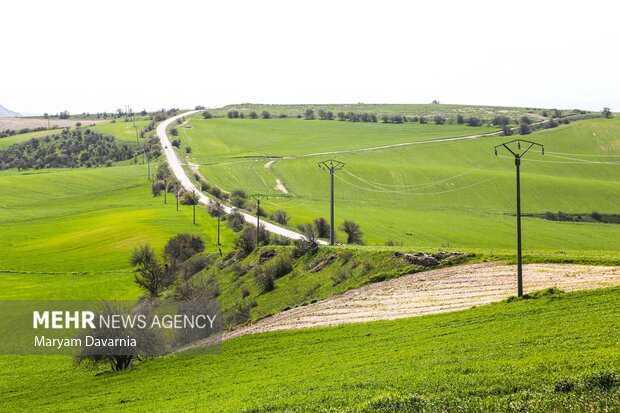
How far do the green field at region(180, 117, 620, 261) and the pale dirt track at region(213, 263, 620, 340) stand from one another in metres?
32.5

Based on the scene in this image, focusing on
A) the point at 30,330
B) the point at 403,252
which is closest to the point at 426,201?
the point at 403,252

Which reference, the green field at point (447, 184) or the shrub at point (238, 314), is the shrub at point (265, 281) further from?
the green field at point (447, 184)

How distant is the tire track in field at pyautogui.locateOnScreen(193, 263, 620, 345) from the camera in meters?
37.1

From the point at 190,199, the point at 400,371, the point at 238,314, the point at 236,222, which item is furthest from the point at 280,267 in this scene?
the point at 190,199

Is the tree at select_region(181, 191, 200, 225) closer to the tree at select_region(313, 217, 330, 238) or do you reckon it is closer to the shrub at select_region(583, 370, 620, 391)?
the tree at select_region(313, 217, 330, 238)

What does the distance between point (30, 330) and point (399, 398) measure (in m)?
48.1

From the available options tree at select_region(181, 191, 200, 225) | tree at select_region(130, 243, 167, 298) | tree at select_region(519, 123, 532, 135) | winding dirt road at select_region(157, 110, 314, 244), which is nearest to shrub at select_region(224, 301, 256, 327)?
tree at select_region(130, 243, 167, 298)

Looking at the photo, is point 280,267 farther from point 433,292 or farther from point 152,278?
point 433,292

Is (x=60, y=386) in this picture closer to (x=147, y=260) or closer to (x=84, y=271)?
(x=147, y=260)

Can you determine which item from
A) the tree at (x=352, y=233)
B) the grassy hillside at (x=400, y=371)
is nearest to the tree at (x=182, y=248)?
the tree at (x=352, y=233)

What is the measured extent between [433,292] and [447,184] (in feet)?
318

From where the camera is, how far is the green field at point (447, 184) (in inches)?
3900

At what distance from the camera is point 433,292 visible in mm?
42156

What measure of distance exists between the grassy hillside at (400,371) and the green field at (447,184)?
46.1m
